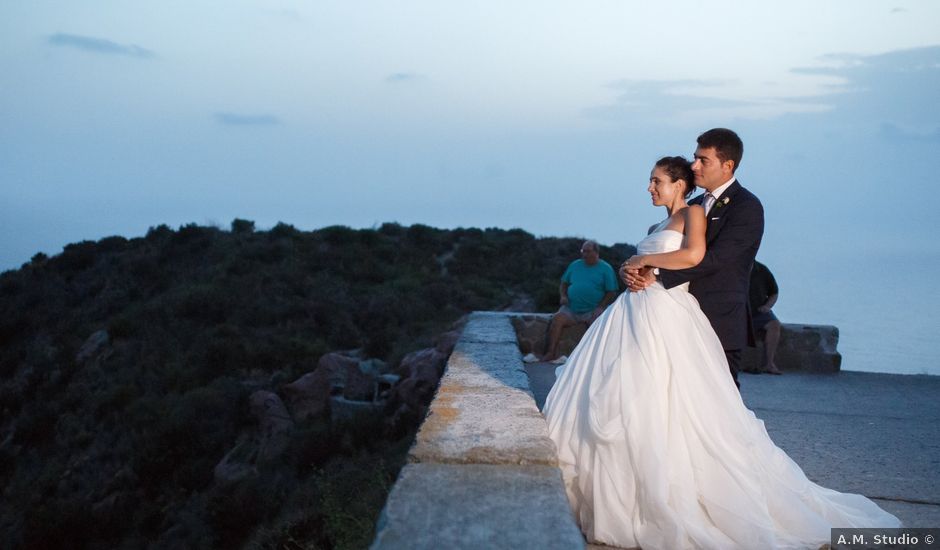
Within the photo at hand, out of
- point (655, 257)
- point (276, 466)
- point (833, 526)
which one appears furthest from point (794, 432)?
point (276, 466)

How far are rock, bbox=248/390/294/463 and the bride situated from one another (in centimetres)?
797

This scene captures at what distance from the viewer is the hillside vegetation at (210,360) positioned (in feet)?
32.9

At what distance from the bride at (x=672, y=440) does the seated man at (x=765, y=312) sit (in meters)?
4.80

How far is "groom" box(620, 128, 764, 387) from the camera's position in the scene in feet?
12.3

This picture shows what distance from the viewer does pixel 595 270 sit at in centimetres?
887

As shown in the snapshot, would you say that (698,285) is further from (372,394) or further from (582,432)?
(372,394)

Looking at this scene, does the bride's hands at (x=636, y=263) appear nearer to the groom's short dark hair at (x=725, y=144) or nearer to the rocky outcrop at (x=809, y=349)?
the groom's short dark hair at (x=725, y=144)

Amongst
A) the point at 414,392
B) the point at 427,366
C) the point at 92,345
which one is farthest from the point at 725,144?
the point at 92,345

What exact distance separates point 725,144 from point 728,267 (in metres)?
0.58

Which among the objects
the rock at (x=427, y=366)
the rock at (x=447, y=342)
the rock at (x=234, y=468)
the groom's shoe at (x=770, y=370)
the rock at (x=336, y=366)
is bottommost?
the rock at (x=234, y=468)

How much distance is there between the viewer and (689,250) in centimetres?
369

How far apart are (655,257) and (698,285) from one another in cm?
33

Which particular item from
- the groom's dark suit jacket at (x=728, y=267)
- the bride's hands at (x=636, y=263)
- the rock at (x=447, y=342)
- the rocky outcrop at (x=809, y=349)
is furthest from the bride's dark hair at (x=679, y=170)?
the rock at (x=447, y=342)

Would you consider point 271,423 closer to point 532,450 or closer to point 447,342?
point 447,342
